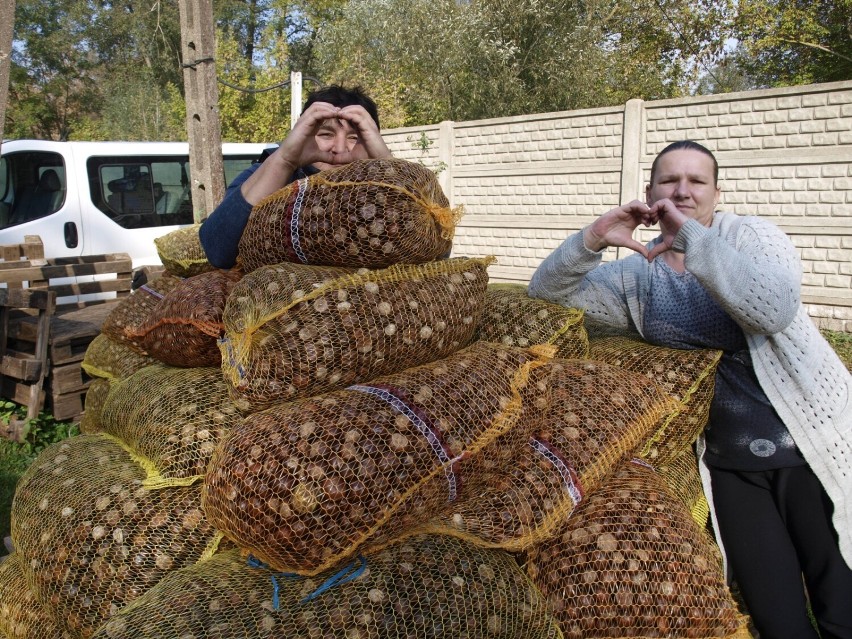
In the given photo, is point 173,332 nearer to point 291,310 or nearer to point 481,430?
point 291,310

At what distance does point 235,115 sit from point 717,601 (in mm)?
17147

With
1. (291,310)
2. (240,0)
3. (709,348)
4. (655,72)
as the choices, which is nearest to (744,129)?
(709,348)

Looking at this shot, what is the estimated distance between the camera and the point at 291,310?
1562 mm

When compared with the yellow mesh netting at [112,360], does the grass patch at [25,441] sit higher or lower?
lower

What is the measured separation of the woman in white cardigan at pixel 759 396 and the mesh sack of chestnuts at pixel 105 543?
1404 millimetres

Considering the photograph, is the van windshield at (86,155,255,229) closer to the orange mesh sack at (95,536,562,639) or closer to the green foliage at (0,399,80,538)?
the green foliage at (0,399,80,538)

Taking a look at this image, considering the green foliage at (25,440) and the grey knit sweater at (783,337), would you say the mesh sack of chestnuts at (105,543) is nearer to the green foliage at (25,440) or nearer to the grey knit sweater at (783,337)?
the grey knit sweater at (783,337)

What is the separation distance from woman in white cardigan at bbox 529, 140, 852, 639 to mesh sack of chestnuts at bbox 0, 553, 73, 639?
5.90ft

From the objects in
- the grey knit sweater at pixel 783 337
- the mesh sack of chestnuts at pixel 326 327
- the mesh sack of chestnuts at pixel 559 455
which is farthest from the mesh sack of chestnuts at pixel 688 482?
the mesh sack of chestnuts at pixel 326 327

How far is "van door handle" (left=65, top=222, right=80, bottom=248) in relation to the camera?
8023 millimetres

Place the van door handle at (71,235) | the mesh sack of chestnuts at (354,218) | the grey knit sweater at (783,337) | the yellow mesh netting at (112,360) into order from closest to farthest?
the mesh sack of chestnuts at (354,218)
the grey knit sweater at (783,337)
the yellow mesh netting at (112,360)
the van door handle at (71,235)

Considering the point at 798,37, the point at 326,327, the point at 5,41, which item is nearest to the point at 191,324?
the point at 326,327

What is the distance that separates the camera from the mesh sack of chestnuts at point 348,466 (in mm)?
1315

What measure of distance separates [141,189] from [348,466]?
27.9 ft
